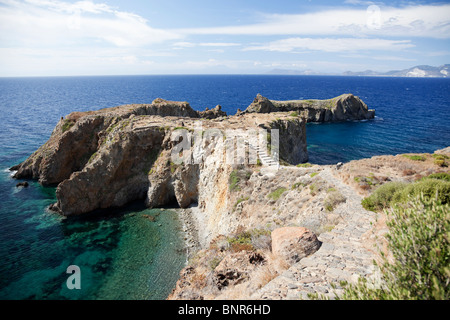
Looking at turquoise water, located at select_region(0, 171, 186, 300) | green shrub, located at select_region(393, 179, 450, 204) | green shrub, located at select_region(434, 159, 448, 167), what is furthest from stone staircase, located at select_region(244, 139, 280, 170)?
green shrub, located at select_region(393, 179, 450, 204)

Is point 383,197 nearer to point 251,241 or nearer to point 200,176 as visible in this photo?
point 251,241

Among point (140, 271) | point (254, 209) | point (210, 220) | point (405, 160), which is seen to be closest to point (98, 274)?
point (140, 271)

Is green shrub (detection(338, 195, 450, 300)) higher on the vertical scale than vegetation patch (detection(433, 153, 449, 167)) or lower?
higher

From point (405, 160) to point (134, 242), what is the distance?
99.7 feet

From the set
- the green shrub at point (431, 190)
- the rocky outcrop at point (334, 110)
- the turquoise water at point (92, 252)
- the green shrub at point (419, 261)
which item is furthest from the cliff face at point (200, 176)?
the rocky outcrop at point (334, 110)

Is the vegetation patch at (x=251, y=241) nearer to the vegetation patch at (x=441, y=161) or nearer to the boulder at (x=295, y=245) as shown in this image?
the boulder at (x=295, y=245)

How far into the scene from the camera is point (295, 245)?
41.7 ft

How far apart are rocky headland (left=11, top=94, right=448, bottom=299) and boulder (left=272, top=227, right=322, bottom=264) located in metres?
0.05

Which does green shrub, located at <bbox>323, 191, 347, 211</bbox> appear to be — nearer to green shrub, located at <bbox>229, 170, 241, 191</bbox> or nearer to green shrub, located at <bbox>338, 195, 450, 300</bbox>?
green shrub, located at <bbox>338, 195, 450, 300</bbox>

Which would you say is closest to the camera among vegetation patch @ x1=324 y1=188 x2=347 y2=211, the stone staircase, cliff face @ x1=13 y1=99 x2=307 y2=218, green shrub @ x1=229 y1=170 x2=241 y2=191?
vegetation patch @ x1=324 y1=188 x2=347 y2=211

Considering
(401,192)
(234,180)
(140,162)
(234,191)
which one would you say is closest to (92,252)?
(140,162)

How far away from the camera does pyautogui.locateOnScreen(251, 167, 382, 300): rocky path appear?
10.2 metres

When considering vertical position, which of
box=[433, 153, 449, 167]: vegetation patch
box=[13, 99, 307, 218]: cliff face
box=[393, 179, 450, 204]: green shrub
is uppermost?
box=[393, 179, 450, 204]: green shrub
